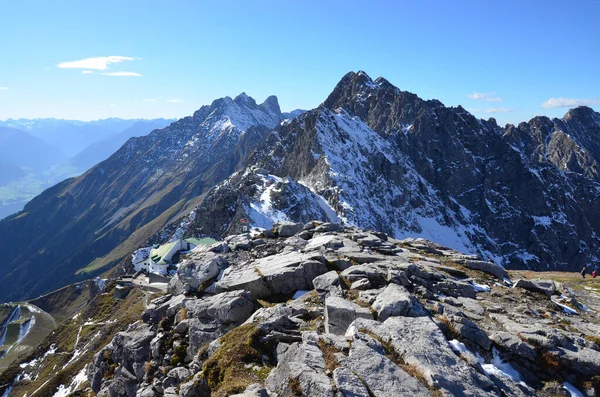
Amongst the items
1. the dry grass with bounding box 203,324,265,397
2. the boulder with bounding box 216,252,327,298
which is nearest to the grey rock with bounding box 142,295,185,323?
the boulder with bounding box 216,252,327,298

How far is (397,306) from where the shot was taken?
18203mm

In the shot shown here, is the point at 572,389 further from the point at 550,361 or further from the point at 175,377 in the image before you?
the point at 175,377

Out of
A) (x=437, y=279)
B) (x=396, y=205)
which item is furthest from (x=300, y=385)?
(x=396, y=205)

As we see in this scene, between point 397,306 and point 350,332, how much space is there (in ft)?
9.53

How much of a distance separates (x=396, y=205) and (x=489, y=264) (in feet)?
510

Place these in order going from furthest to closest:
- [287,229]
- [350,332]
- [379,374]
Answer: [287,229]
[350,332]
[379,374]

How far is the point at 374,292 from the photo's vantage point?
68.0 feet

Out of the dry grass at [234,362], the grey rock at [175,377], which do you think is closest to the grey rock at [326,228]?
the dry grass at [234,362]

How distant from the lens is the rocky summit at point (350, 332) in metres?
14.4

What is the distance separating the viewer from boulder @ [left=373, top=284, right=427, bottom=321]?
711 inches

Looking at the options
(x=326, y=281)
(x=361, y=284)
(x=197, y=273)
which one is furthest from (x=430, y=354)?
(x=197, y=273)

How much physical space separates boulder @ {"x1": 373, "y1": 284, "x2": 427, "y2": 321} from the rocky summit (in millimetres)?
62

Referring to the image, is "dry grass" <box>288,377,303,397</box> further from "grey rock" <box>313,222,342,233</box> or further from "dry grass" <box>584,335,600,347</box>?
"grey rock" <box>313,222,342,233</box>

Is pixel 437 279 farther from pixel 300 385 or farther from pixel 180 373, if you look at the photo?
pixel 180 373
